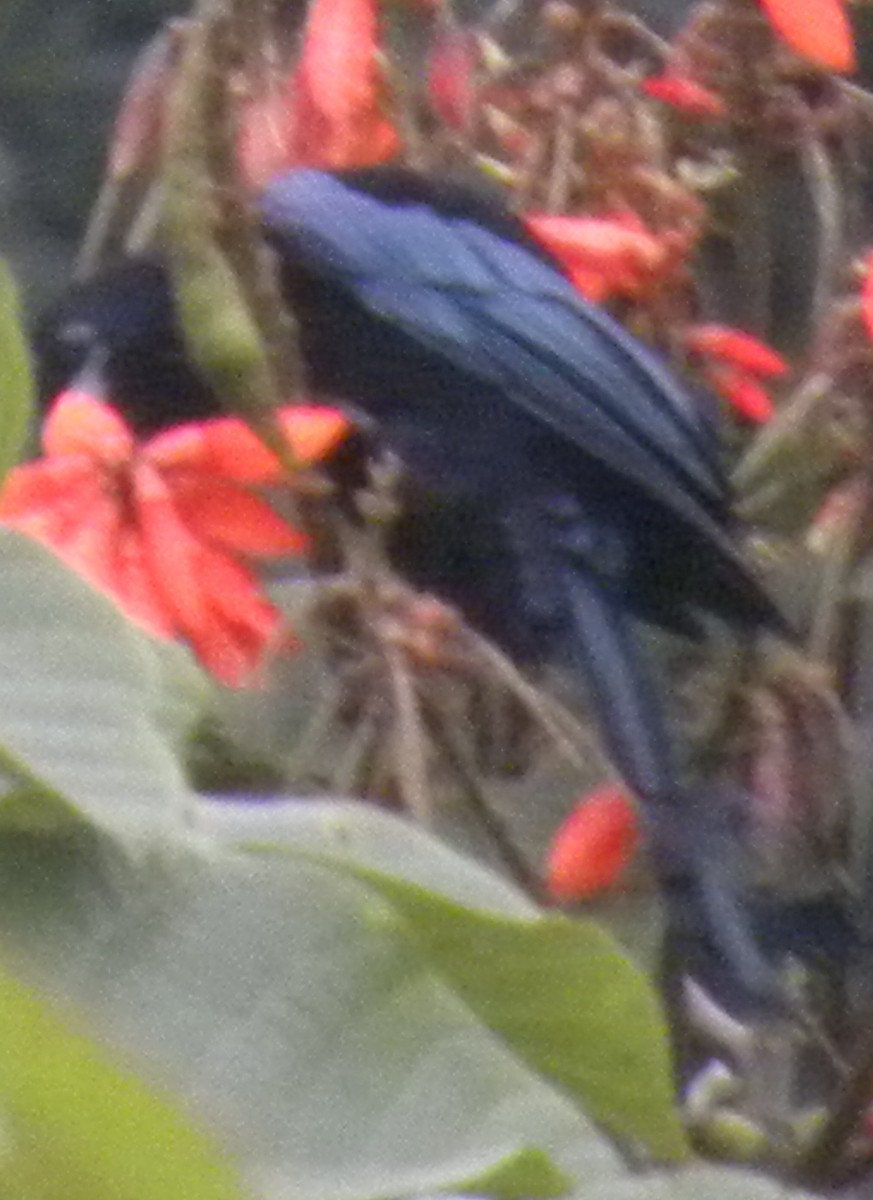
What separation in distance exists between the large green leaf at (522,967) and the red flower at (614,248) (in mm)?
561

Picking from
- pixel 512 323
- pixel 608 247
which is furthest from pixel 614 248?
pixel 512 323

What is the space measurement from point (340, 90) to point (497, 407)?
37 centimetres

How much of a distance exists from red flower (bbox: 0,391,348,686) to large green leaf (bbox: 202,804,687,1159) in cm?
35

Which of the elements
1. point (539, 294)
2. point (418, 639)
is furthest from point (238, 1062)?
point (539, 294)

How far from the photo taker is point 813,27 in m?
0.97

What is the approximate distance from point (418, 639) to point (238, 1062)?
17.7 inches

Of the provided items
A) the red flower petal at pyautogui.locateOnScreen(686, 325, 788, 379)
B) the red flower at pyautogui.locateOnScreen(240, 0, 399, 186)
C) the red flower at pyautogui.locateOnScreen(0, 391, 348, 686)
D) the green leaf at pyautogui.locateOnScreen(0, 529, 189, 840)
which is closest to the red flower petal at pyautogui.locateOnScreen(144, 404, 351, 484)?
the red flower at pyautogui.locateOnScreen(0, 391, 348, 686)

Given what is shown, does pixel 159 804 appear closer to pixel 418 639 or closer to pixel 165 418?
pixel 418 639

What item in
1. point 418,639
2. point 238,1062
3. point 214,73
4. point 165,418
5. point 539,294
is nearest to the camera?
point 238,1062

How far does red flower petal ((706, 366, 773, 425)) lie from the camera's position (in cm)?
113

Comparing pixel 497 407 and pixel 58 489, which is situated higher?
pixel 58 489

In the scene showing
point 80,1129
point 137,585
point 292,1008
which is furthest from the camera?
point 137,585

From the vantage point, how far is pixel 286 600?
95cm

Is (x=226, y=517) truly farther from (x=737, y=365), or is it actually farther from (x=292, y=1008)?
(x=292, y=1008)
